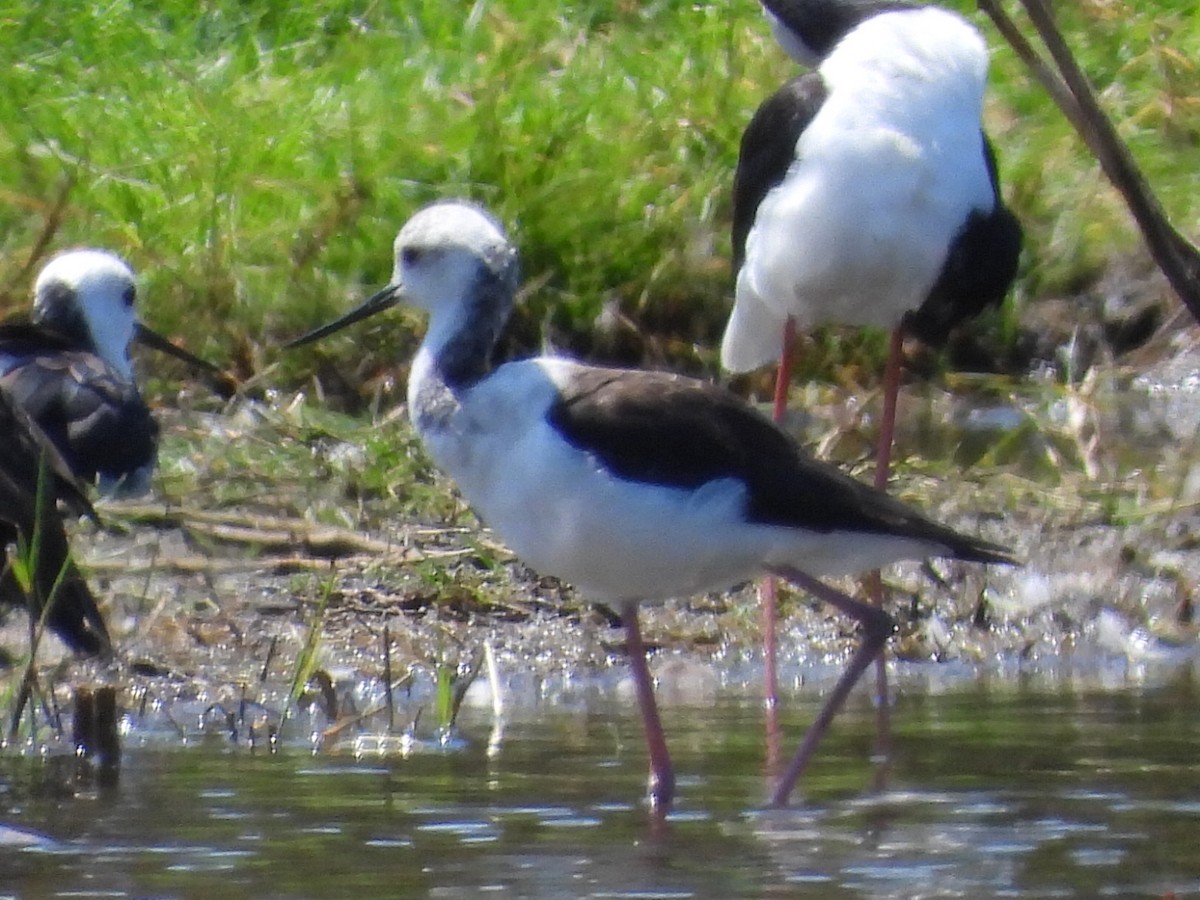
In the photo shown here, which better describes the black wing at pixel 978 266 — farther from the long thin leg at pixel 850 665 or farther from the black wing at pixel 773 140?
the long thin leg at pixel 850 665

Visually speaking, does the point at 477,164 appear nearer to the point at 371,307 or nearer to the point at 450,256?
the point at 371,307

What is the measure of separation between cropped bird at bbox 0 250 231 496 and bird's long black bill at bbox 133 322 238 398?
122mm

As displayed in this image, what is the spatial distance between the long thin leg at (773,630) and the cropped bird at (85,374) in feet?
5.03

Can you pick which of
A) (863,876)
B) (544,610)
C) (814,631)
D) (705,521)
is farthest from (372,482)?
(863,876)

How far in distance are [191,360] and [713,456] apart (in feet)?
10.1

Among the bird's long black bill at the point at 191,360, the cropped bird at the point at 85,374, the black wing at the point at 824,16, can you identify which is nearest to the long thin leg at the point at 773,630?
the black wing at the point at 824,16

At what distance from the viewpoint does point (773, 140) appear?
20.0 feet

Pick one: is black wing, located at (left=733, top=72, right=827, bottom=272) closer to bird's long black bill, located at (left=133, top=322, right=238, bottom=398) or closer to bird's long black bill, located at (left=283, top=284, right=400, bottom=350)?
bird's long black bill, located at (left=283, top=284, right=400, bottom=350)

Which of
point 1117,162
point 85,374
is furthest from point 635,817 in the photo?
point 85,374

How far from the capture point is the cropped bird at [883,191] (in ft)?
19.1

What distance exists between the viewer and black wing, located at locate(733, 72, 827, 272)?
6.02m

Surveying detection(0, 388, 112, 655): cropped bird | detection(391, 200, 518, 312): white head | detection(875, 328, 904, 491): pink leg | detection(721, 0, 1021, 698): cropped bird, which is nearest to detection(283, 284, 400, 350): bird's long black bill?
detection(391, 200, 518, 312): white head

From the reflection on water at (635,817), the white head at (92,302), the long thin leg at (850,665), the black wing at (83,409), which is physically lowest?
the reflection on water at (635,817)

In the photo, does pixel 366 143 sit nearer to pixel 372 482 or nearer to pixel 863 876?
pixel 372 482
